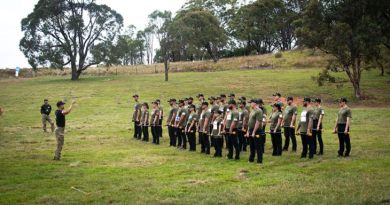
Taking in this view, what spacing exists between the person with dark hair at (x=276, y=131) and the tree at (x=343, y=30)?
21.6 metres

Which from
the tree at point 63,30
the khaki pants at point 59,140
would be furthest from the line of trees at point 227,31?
the khaki pants at point 59,140

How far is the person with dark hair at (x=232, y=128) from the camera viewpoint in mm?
13531

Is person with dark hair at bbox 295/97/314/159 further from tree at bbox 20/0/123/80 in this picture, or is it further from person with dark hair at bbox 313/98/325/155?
tree at bbox 20/0/123/80

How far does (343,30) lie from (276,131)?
77.3 ft

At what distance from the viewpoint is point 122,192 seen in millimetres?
9203

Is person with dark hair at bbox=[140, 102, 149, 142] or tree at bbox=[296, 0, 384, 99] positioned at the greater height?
tree at bbox=[296, 0, 384, 99]

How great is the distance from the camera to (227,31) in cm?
8394

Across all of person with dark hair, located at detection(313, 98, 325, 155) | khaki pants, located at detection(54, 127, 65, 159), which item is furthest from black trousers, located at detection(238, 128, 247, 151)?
khaki pants, located at detection(54, 127, 65, 159)

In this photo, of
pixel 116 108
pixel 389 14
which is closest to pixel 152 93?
pixel 116 108

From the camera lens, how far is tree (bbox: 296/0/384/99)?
33062 mm

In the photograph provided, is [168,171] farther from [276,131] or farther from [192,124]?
[276,131]

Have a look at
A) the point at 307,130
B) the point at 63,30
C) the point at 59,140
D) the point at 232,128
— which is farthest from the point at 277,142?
the point at 63,30

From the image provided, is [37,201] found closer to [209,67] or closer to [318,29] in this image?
[318,29]

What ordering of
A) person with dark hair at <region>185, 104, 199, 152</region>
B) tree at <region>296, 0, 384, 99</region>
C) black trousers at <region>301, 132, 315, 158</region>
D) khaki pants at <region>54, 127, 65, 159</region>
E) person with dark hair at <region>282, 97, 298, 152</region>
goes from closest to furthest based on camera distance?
→ black trousers at <region>301, 132, 315, 158</region> < khaki pants at <region>54, 127, 65, 159</region> < person with dark hair at <region>282, 97, 298, 152</region> < person with dark hair at <region>185, 104, 199, 152</region> < tree at <region>296, 0, 384, 99</region>
